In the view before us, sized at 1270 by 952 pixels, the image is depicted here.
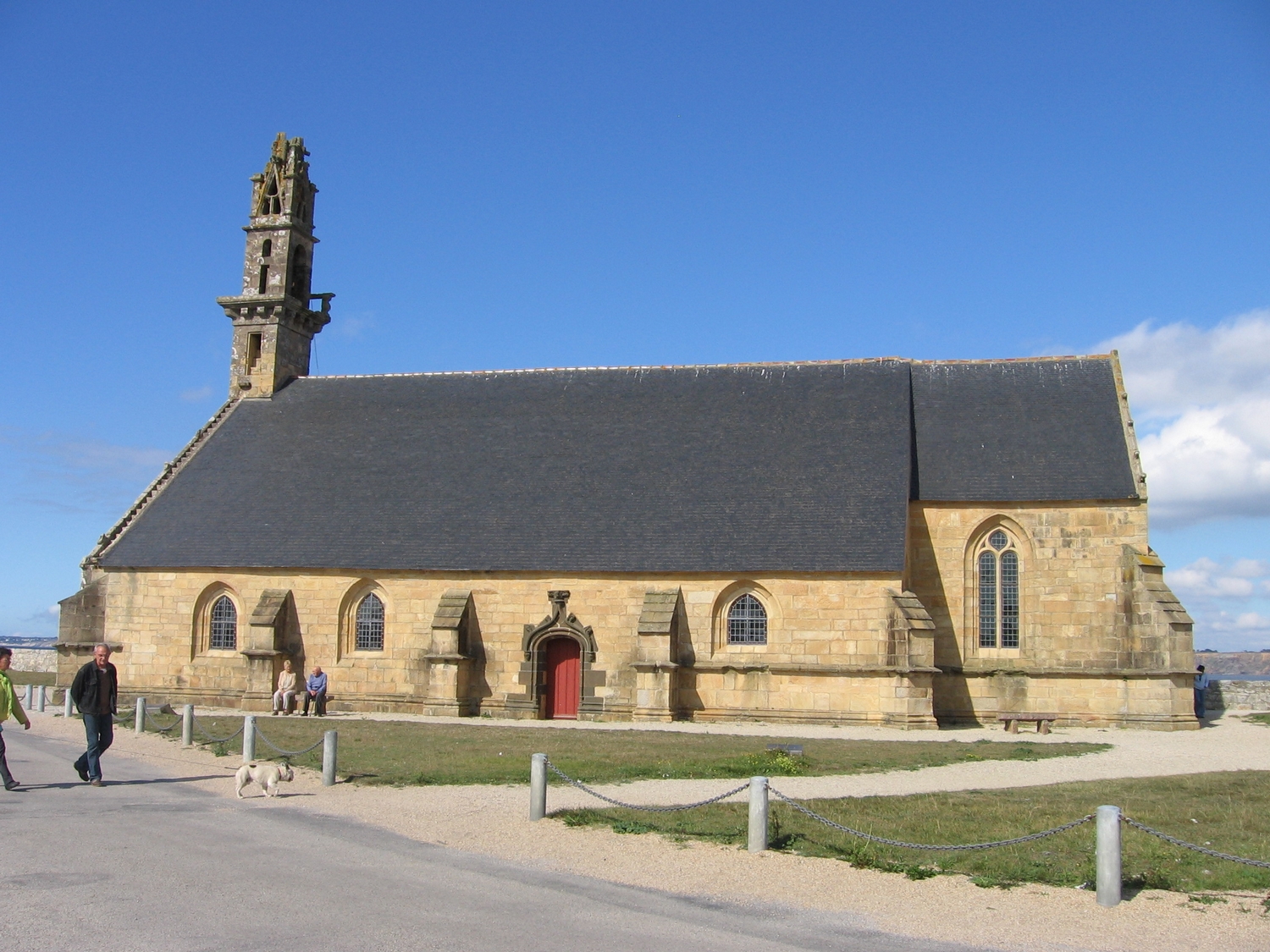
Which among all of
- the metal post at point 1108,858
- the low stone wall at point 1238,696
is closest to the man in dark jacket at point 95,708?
the metal post at point 1108,858

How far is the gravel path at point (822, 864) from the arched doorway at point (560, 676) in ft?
35.6

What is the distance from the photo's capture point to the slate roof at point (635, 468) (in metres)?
28.5

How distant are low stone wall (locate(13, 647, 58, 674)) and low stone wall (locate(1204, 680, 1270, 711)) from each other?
41807mm

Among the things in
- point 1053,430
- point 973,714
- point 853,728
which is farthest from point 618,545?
point 1053,430

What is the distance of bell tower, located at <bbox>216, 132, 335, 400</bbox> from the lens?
122 ft

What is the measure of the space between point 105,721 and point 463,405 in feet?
66.0

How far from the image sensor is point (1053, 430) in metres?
30.4

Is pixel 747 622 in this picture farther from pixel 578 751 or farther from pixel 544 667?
pixel 578 751

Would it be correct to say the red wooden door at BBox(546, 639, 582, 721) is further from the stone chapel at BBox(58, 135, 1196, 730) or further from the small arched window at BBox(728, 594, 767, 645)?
the small arched window at BBox(728, 594, 767, 645)

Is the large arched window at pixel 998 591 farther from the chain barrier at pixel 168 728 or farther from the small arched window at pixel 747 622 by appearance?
the chain barrier at pixel 168 728

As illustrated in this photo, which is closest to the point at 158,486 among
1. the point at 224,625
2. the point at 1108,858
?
the point at 224,625

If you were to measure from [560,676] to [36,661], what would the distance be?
31.6 m

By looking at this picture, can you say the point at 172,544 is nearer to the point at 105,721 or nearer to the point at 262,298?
the point at 262,298

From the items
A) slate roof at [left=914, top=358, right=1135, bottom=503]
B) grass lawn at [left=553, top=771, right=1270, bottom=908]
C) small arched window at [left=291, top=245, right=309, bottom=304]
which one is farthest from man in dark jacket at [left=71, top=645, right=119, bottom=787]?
small arched window at [left=291, top=245, right=309, bottom=304]
